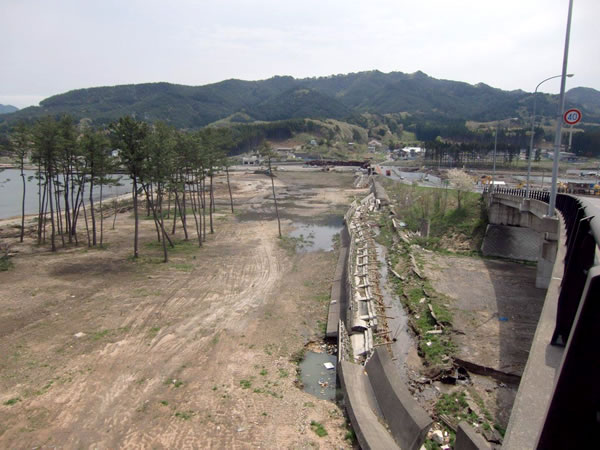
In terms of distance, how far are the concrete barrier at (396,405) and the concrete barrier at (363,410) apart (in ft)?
0.88

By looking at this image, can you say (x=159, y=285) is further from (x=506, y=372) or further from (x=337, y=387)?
(x=506, y=372)

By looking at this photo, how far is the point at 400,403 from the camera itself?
11867 mm

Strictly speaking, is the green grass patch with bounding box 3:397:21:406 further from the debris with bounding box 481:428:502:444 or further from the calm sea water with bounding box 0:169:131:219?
the calm sea water with bounding box 0:169:131:219

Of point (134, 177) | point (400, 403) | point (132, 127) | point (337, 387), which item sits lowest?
point (337, 387)

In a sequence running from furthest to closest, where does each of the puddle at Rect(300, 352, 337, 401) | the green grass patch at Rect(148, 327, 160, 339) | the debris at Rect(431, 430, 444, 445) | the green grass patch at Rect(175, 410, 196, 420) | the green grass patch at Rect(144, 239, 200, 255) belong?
the green grass patch at Rect(144, 239, 200, 255), the green grass patch at Rect(148, 327, 160, 339), the puddle at Rect(300, 352, 337, 401), the green grass patch at Rect(175, 410, 196, 420), the debris at Rect(431, 430, 444, 445)

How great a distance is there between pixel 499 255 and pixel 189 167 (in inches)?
1140

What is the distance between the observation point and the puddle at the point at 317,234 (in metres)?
36.4

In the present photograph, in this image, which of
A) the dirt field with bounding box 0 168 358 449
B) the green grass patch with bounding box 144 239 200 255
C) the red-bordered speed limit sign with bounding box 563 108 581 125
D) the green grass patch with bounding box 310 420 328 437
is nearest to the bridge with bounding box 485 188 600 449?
the red-bordered speed limit sign with bounding box 563 108 581 125

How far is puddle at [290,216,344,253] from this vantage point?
120ft

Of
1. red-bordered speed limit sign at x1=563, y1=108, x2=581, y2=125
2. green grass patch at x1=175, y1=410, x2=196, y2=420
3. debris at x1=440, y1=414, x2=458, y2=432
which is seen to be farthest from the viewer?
red-bordered speed limit sign at x1=563, y1=108, x2=581, y2=125

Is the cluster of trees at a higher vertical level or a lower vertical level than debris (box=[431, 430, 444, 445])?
higher

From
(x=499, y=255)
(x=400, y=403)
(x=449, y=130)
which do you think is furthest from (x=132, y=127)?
(x=449, y=130)

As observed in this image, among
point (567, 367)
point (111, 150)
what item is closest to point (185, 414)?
point (567, 367)

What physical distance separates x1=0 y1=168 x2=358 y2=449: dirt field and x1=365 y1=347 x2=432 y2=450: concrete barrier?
161 centimetres
